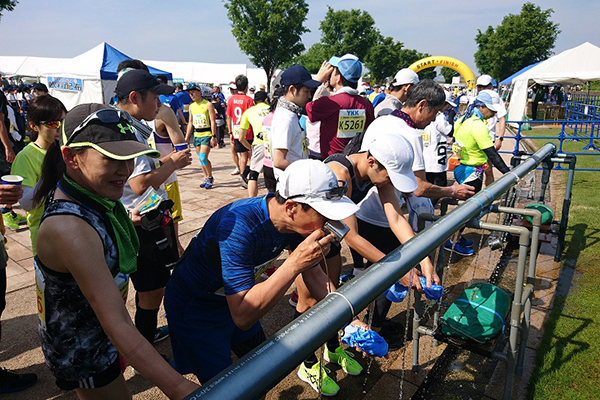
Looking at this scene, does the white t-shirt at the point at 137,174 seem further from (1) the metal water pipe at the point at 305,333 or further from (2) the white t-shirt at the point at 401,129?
(1) the metal water pipe at the point at 305,333


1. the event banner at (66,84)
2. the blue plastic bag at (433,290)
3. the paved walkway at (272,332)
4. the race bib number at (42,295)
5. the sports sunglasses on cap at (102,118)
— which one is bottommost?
the paved walkway at (272,332)

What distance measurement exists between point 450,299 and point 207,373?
9.26 ft

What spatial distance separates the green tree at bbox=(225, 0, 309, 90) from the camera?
50562 millimetres

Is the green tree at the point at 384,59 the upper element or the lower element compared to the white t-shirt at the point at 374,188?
upper

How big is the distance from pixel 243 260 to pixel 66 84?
15644 millimetres

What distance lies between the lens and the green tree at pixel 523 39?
49688mm

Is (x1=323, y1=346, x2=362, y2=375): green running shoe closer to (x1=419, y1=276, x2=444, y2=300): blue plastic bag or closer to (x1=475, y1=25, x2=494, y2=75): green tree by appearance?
(x1=419, y1=276, x2=444, y2=300): blue plastic bag

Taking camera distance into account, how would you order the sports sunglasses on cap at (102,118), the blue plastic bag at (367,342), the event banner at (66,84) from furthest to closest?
the event banner at (66,84), the blue plastic bag at (367,342), the sports sunglasses on cap at (102,118)

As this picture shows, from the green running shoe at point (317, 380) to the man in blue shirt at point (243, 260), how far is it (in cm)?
90

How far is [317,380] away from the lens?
2.78m

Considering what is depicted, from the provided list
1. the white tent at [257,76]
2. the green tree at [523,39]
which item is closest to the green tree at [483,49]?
the green tree at [523,39]

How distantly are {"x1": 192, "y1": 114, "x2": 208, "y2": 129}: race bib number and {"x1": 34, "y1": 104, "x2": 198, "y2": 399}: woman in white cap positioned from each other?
724 centimetres

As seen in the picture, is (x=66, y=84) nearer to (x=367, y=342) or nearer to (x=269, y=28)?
(x=367, y=342)

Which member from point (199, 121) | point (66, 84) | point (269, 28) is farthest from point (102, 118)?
point (269, 28)
